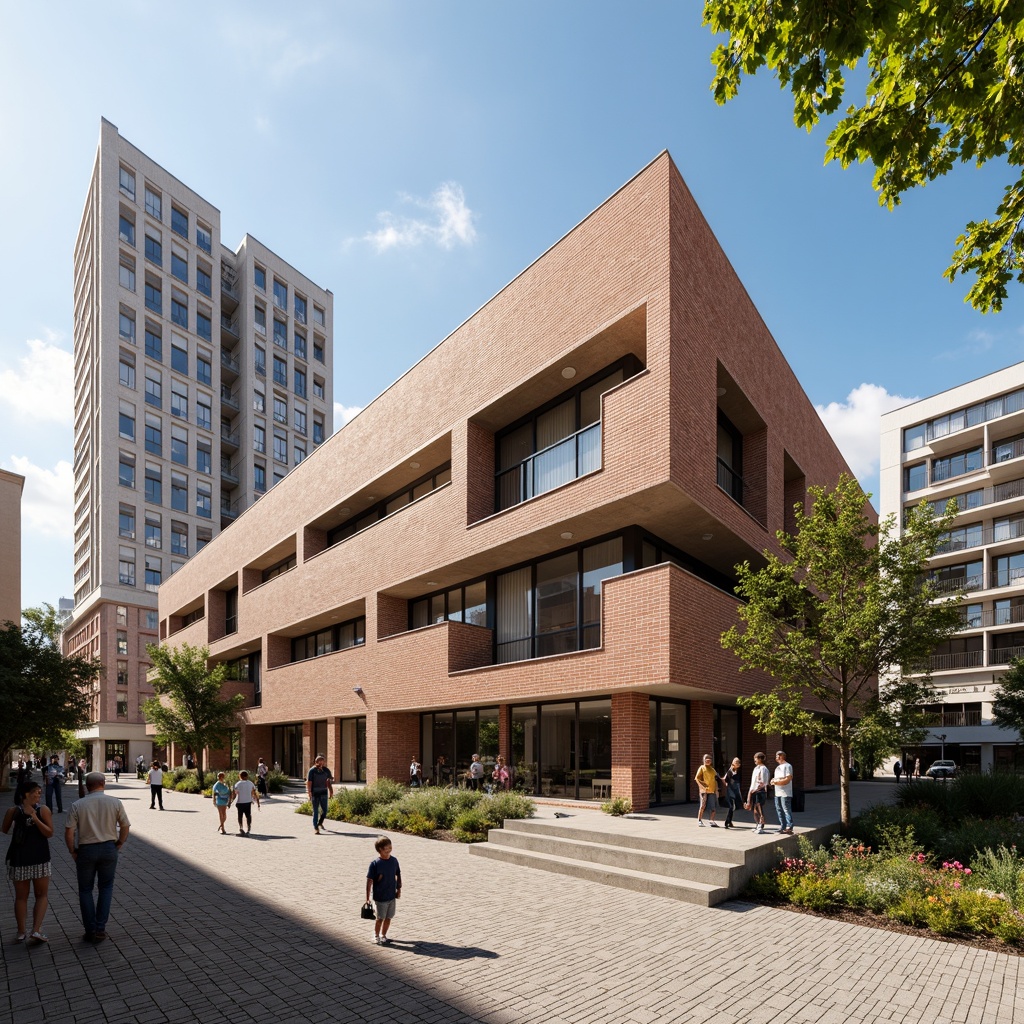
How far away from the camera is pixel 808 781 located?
87.0ft

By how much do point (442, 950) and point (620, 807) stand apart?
8873 mm

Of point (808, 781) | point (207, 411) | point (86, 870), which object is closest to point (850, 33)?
point (86, 870)

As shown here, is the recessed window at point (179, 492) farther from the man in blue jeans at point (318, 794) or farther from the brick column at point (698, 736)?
the brick column at point (698, 736)

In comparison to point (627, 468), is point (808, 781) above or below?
below

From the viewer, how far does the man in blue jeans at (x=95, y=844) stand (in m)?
7.98

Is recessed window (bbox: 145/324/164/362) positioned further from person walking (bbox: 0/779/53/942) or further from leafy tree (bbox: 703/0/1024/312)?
leafy tree (bbox: 703/0/1024/312)

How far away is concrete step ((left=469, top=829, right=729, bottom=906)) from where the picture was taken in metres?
10.2

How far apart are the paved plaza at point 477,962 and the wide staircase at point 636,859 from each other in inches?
13.5

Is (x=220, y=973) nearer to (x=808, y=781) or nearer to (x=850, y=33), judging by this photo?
(x=850, y=33)

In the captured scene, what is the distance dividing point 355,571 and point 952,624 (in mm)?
19121

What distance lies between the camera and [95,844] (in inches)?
315

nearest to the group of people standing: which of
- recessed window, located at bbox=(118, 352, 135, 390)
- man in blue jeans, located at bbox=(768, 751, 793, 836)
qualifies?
man in blue jeans, located at bbox=(768, 751, 793, 836)

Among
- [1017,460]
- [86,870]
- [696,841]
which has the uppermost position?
[1017,460]

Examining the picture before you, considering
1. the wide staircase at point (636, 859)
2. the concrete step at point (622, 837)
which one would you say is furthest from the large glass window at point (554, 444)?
the wide staircase at point (636, 859)
